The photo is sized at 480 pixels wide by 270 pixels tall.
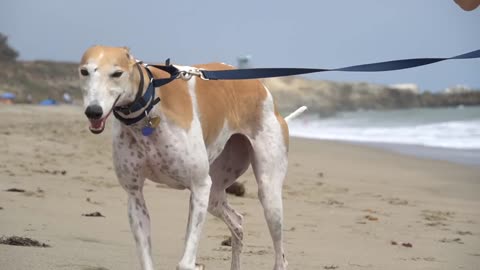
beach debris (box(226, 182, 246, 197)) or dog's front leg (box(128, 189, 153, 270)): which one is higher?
dog's front leg (box(128, 189, 153, 270))

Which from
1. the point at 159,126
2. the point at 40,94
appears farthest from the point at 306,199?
the point at 40,94

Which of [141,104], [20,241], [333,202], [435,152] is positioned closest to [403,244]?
[333,202]

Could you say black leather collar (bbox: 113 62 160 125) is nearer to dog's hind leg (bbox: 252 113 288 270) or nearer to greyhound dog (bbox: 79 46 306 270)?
greyhound dog (bbox: 79 46 306 270)

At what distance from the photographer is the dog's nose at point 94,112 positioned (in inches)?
150

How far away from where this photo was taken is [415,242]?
7082 millimetres

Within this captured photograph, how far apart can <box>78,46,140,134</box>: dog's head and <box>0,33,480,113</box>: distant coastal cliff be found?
33.1 meters

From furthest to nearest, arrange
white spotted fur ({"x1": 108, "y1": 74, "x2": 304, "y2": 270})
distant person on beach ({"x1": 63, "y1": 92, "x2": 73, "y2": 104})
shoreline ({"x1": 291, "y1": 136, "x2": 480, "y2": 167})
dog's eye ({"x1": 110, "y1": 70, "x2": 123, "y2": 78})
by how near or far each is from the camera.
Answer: distant person on beach ({"x1": 63, "y1": 92, "x2": 73, "y2": 104}) → shoreline ({"x1": 291, "y1": 136, "x2": 480, "y2": 167}) → white spotted fur ({"x1": 108, "y1": 74, "x2": 304, "y2": 270}) → dog's eye ({"x1": 110, "y1": 70, "x2": 123, "y2": 78})

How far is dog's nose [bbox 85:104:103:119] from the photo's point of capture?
→ 150 inches

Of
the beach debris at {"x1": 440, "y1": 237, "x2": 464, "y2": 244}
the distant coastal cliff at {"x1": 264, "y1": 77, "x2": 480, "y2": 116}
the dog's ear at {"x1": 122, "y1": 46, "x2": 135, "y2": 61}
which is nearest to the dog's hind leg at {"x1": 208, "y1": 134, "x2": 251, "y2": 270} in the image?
the dog's ear at {"x1": 122, "y1": 46, "x2": 135, "y2": 61}

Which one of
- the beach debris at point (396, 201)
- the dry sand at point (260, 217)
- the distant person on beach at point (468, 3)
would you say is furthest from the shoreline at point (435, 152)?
the distant person on beach at point (468, 3)

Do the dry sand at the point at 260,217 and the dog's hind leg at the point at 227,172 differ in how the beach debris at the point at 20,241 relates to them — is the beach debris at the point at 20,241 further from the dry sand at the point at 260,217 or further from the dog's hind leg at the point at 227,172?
the dog's hind leg at the point at 227,172

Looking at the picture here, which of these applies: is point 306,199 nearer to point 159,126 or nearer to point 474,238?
point 474,238

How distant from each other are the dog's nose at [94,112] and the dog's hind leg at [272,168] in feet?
5.15

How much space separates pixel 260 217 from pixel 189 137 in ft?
11.6
